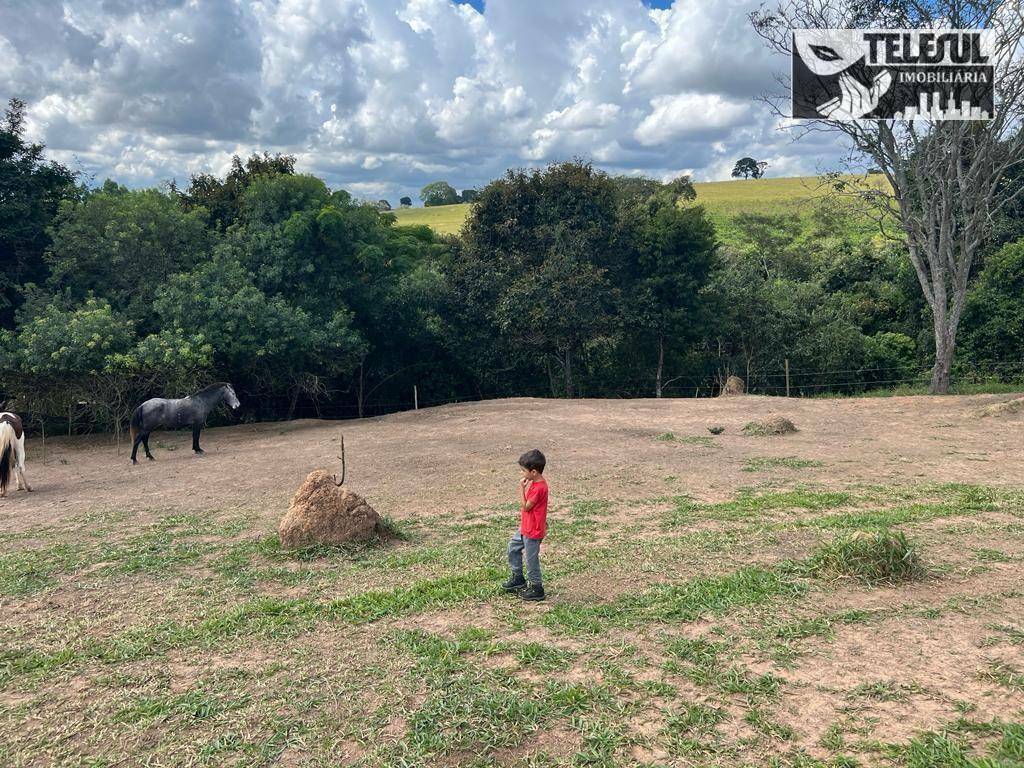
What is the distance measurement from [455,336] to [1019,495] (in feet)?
62.7

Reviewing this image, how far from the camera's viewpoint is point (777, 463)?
416 inches

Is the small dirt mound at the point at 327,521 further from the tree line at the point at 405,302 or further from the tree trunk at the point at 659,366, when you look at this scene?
the tree trunk at the point at 659,366

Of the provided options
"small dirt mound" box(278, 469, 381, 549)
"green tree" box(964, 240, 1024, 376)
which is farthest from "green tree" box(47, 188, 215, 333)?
"green tree" box(964, 240, 1024, 376)

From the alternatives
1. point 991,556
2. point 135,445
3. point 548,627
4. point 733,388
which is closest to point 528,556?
point 548,627

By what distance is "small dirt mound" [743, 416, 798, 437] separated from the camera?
13.4m

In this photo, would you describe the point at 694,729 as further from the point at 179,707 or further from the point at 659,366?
the point at 659,366

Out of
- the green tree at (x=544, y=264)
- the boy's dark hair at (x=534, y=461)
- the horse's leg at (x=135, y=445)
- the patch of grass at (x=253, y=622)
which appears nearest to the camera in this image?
the patch of grass at (x=253, y=622)

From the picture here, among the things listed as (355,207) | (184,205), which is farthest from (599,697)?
(184,205)

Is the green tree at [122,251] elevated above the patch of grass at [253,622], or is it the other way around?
the green tree at [122,251]

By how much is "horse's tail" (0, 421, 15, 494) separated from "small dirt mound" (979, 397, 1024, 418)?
19.8 metres

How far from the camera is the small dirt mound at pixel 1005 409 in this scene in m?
14.2

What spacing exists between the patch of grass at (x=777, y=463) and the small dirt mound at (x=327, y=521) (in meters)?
6.39

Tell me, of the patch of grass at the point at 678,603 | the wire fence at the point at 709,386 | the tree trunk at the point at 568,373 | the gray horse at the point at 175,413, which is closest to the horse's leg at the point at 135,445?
the gray horse at the point at 175,413

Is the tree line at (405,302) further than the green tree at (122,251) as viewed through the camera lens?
No
